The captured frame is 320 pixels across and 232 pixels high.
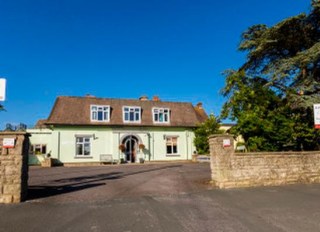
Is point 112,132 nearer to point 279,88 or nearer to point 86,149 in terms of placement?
point 86,149

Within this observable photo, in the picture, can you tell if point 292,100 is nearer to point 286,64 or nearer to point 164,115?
point 286,64

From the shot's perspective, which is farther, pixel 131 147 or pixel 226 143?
pixel 131 147

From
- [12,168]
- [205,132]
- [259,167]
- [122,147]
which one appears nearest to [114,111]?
[122,147]

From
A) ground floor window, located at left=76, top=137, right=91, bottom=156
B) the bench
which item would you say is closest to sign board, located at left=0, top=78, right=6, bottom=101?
ground floor window, located at left=76, top=137, right=91, bottom=156

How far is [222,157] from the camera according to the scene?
35.2 ft

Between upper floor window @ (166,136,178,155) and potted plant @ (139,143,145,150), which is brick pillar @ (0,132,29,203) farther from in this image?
upper floor window @ (166,136,178,155)

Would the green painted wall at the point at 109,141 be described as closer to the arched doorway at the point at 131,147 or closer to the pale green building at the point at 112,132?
the pale green building at the point at 112,132

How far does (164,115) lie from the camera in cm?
3052

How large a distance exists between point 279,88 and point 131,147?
1718 cm

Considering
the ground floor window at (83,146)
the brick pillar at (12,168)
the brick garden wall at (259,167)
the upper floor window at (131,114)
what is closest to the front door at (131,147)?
the upper floor window at (131,114)

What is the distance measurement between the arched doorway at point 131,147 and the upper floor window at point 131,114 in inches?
71.0

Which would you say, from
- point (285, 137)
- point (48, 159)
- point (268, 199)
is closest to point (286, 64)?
point (285, 137)

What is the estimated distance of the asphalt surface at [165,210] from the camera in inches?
234

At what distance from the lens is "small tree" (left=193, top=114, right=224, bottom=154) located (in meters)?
27.8
